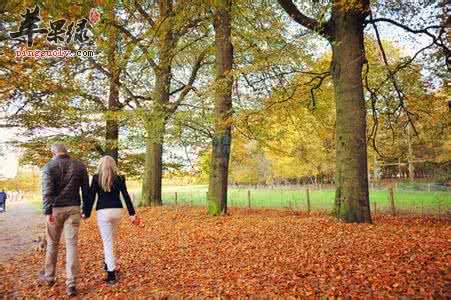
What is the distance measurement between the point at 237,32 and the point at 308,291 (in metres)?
10.6

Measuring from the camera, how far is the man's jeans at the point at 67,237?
15.3ft

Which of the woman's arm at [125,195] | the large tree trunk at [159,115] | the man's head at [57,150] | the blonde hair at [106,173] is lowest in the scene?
the woman's arm at [125,195]

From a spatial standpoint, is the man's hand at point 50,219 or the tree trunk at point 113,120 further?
the tree trunk at point 113,120

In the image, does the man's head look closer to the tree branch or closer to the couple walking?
the couple walking

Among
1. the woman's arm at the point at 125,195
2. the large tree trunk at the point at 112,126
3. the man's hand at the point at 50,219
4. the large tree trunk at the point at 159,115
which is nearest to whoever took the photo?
the man's hand at the point at 50,219

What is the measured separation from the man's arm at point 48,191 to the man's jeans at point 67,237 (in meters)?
0.09

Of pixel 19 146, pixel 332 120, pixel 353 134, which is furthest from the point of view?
pixel 19 146

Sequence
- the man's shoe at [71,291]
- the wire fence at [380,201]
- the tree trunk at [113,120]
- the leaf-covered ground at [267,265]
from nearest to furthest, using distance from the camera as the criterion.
A: the leaf-covered ground at [267,265], the man's shoe at [71,291], the wire fence at [380,201], the tree trunk at [113,120]

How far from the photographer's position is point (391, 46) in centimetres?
2439

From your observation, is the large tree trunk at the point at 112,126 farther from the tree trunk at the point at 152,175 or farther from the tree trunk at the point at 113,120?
the tree trunk at the point at 152,175

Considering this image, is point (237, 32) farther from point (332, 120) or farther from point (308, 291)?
point (308, 291)

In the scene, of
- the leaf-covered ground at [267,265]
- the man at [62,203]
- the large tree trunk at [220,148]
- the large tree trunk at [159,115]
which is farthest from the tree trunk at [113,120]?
the man at [62,203]

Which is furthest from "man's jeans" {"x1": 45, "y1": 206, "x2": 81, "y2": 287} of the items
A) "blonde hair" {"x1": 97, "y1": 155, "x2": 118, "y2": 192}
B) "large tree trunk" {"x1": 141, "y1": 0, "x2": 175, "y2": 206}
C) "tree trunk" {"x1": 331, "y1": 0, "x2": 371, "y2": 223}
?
"large tree trunk" {"x1": 141, "y1": 0, "x2": 175, "y2": 206}

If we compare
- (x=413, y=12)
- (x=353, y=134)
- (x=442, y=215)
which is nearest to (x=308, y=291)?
(x=353, y=134)
